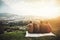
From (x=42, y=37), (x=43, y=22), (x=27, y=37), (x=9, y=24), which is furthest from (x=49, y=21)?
(x=9, y=24)

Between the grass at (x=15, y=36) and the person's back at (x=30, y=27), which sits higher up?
the person's back at (x=30, y=27)

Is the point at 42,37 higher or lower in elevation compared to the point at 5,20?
lower

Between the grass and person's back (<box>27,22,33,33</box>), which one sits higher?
person's back (<box>27,22,33,33</box>)

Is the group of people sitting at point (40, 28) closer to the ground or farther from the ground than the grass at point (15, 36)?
farther from the ground

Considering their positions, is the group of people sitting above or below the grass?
above

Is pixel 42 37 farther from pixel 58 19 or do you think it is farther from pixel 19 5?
pixel 19 5

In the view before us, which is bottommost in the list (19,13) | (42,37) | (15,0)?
(42,37)

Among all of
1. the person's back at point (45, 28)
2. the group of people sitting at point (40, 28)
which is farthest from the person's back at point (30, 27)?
the person's back at point (45, 28)

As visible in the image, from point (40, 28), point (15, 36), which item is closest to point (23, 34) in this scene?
point (15, 36)

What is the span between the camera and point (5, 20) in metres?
2.02

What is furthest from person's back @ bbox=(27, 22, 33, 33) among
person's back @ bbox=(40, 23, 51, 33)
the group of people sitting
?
person's back @ bbox=(40, 23, 51, 33)

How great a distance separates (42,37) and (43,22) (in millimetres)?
189

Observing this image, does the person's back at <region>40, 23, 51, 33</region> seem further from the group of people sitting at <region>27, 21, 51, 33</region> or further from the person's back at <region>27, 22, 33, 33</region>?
the person's back at <region>27, 22, 33, 33</region>

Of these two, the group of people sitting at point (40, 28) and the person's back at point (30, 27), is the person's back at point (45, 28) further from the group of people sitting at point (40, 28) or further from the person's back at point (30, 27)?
the person's back at point (30, 27)
